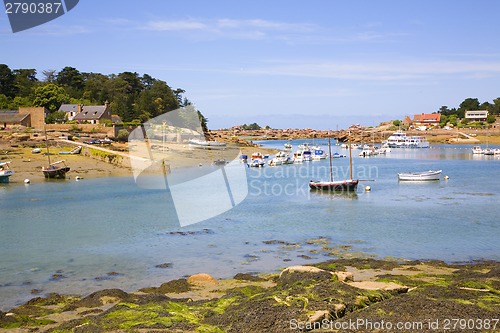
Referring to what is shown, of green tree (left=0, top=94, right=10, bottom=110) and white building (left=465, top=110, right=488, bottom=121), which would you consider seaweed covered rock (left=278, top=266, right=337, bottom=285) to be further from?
white building (left=465, top=110, right=488, bottom=121)

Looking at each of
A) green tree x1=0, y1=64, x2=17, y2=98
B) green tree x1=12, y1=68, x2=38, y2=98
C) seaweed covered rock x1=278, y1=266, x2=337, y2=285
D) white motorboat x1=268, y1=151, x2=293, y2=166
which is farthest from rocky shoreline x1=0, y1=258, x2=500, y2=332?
green tree x1=0, y1=64, x2=17, y2=98

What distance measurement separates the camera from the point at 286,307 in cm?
1152

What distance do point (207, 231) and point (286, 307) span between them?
17.2 meters

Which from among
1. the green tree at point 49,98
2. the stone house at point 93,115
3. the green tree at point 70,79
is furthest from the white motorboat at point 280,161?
the green tree at point 70,79

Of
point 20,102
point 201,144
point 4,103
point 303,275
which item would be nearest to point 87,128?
point 201,144

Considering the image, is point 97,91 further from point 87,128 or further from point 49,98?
point 87,128

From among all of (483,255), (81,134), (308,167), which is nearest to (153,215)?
(483,255)

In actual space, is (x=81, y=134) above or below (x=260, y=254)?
above

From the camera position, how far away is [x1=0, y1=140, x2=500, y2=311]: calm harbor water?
2003cm

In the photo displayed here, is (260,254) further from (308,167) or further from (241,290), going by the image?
(308,167)

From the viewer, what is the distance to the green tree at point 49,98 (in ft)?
294

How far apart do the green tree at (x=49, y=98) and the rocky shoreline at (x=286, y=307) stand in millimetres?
79824

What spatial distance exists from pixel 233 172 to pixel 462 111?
14363 cm

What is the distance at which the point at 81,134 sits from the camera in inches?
2985
